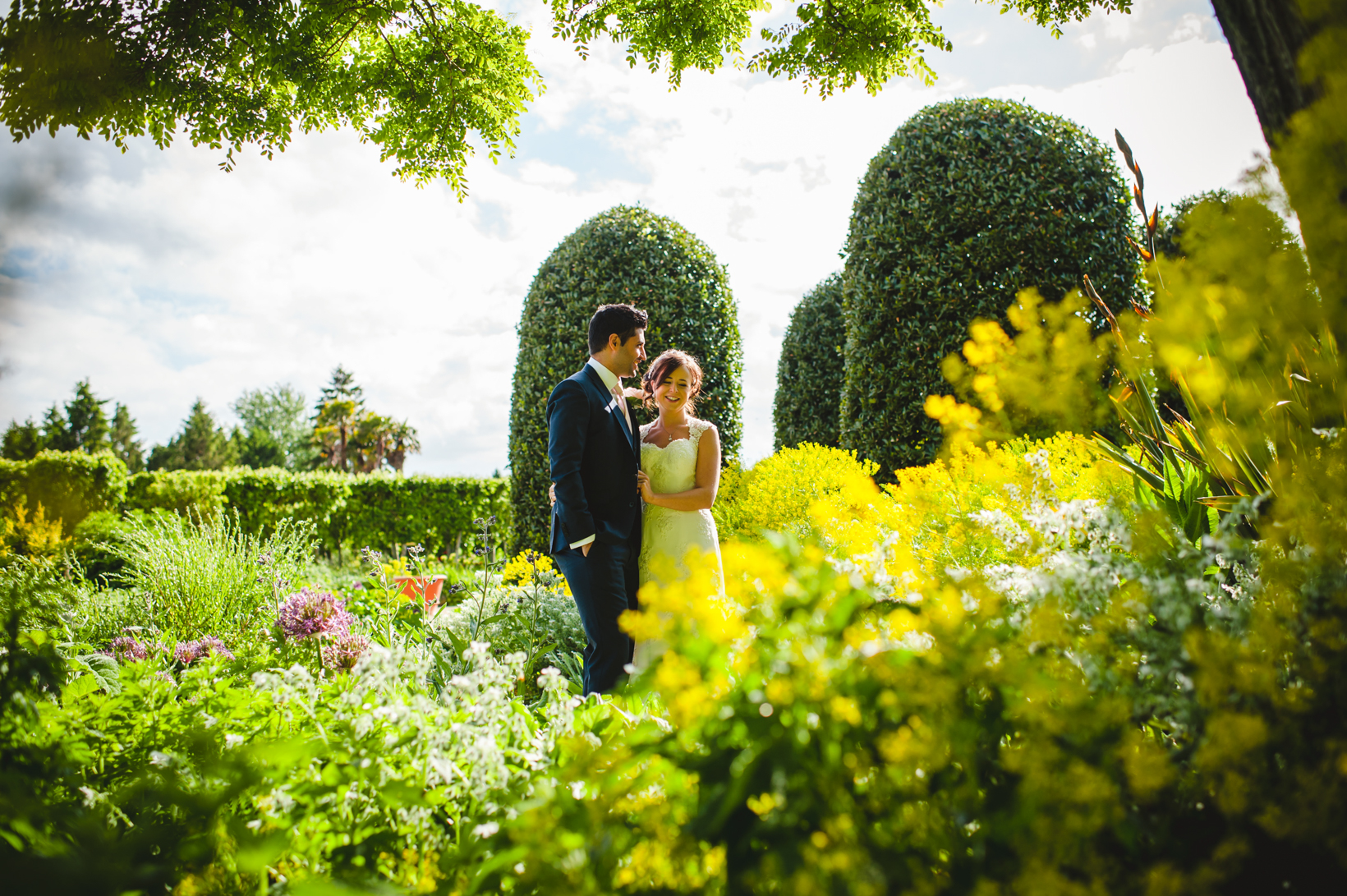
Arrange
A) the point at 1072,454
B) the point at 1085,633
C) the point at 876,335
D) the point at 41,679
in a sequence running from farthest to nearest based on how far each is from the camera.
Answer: the point at 876,335 → the point at 1072,454 → the point at 41,679 → the point at 1085,633

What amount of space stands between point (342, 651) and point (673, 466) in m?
2.08

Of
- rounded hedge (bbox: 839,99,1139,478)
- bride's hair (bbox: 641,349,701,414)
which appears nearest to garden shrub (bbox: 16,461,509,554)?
bride's hair (bbox: 641,349,701,414)

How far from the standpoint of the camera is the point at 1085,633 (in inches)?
52.4

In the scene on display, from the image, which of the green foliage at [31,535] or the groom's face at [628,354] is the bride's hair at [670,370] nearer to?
the groom's face at [628,354]

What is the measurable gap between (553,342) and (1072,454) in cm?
470

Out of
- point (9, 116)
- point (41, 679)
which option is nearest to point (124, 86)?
point (9, 116)

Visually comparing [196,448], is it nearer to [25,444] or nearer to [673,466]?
[25,444]

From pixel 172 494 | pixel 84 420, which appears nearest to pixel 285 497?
pixel 172 494

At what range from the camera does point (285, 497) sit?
11633mm

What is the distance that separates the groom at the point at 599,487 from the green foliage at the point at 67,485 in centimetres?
1020

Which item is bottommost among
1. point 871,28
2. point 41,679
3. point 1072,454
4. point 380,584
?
point 380,584

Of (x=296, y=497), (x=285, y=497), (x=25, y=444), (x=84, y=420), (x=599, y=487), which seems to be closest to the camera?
(x=599, y=487)

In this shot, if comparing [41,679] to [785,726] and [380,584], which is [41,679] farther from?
[380,584]

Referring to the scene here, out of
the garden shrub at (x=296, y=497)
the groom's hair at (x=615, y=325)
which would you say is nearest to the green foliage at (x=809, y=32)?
the groom's hair at (x=615, y=325)
